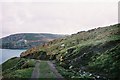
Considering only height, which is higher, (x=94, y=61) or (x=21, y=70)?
(x=94, y=61)

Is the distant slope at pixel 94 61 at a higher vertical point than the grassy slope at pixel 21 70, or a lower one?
higher

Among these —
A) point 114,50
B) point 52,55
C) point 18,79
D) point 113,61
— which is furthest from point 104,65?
point 52,55

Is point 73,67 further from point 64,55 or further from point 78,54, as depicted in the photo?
point 64,55

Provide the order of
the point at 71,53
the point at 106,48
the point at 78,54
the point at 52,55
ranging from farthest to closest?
the point at 52,55 → the point at 71,53 → the point at 78,54 → the point at 106,48

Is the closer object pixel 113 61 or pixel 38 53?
pixel 113 61

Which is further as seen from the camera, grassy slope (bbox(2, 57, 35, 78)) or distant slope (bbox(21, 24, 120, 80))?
grassy slope (bbox(2, 57, 35, 78))

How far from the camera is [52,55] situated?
130750mm

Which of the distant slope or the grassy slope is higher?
the distant slope

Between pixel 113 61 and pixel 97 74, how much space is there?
241 inches

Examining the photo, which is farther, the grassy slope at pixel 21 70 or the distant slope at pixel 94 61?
the grassy slope at pixel 21 70

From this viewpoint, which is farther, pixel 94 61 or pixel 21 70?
pixel 94 61

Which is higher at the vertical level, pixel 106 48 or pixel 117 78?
pixel 106 48

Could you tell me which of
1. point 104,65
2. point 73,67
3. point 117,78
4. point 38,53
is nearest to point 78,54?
point 73,67

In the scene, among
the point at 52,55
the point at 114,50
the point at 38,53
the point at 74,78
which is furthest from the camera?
the point at 38,53
